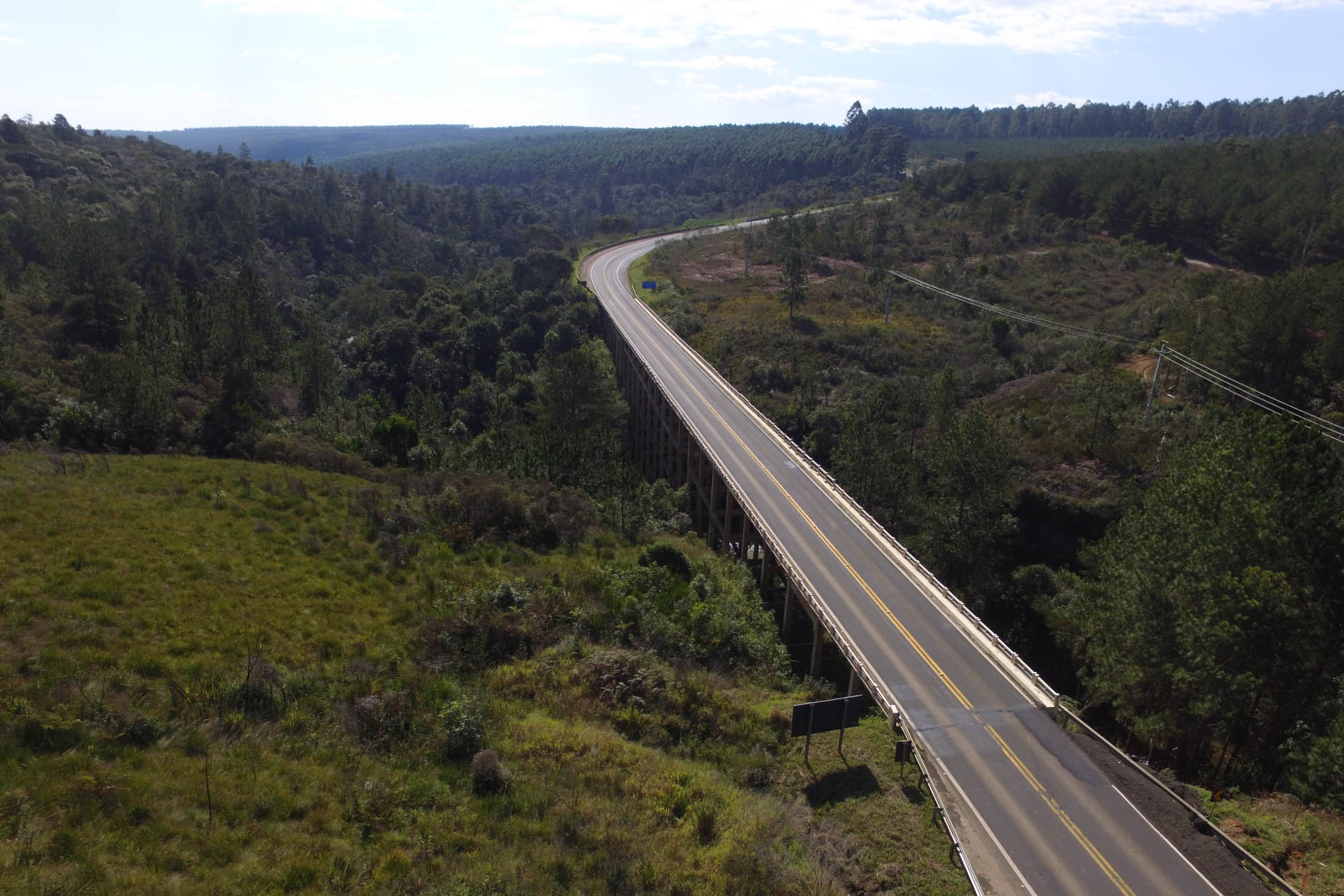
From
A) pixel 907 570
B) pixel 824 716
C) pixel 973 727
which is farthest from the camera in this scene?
pixel 907 570

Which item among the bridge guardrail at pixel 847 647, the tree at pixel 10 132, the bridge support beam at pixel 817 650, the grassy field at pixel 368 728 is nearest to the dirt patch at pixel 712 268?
the bridge guardrail at pixel 847 647

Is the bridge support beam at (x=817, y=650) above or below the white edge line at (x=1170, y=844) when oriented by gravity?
below

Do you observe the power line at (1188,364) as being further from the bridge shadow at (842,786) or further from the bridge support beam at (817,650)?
the bridge shadow at (842,786)

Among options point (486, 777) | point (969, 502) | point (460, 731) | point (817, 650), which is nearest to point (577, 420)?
point (969, 502)

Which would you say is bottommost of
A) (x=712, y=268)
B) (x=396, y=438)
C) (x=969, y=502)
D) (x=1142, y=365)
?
(x=969, y=502)

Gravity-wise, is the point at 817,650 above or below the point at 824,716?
below

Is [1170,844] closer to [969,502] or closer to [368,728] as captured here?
[368,728]

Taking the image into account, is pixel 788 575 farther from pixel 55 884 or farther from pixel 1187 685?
pixel 55 884
